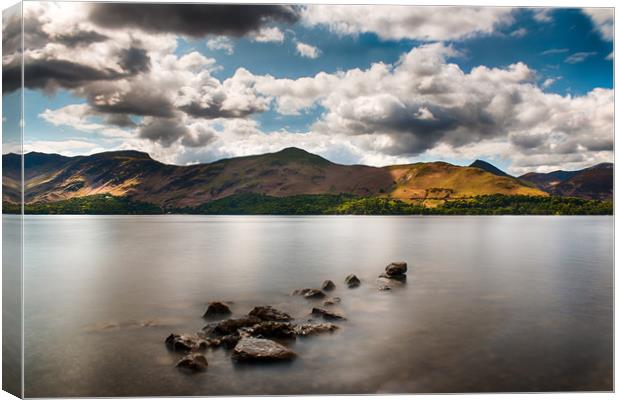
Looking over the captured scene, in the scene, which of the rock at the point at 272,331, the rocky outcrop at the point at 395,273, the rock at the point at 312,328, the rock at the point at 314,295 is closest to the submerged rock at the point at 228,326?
the rock at the point at 272,331

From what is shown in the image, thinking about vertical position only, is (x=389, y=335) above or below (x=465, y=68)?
below

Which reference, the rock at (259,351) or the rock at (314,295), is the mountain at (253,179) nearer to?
the rock at (314,295)

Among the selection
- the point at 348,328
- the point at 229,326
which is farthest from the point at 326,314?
the point at 229,326

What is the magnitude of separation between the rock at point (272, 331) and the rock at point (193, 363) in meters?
1.20

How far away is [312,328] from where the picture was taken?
7562 millimetres

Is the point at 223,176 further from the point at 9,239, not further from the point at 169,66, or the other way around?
the point at 9,239

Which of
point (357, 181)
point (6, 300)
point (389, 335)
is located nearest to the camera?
point (6, 300)

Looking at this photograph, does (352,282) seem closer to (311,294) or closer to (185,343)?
(311,294)

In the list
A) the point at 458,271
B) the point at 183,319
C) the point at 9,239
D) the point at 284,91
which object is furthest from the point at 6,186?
the point at 458,271

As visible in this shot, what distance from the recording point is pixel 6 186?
5188mm

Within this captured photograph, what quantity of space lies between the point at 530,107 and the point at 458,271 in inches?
239

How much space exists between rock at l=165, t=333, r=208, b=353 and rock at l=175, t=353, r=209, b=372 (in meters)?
0.54

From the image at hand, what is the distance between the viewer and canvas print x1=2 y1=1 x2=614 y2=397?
5926mm

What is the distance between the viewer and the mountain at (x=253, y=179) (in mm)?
20672
